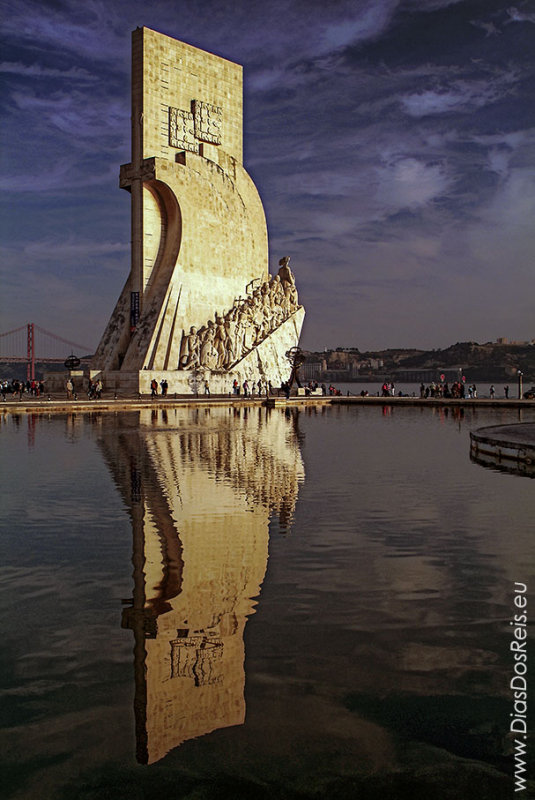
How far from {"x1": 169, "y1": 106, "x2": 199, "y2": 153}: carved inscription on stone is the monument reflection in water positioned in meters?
17.1

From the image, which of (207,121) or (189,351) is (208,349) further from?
(207,121)

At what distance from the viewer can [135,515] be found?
450 cm

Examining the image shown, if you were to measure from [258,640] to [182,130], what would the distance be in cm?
2261

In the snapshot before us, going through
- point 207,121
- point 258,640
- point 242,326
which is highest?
point 207,121

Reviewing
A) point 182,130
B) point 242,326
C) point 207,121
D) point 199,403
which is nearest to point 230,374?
point 242,326

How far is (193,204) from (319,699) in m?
21.8

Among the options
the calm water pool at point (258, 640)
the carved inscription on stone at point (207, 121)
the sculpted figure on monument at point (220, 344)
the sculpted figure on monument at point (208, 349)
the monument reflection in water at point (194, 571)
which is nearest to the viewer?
the calm water pool at point (258, 640)

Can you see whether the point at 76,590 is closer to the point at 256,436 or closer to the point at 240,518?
the point at 240,518

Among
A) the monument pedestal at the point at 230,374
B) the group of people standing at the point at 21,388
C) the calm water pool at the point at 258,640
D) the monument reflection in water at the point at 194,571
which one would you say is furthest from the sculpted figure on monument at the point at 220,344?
the calm water pool at the point at 258,640

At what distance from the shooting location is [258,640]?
248 centimetres

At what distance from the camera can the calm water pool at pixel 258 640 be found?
5.74ft

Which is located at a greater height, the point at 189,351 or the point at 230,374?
the point at 189,351

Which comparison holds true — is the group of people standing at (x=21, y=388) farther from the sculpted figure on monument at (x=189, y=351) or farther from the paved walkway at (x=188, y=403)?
the sculpted figure on monument at (x=189, y=351)

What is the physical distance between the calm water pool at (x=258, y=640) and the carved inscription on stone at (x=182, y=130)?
19.3m
